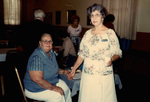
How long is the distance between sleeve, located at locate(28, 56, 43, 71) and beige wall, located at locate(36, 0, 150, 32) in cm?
393

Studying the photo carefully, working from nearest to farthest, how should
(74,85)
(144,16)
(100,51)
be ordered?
(100,51)
(74,85)
(144,16)

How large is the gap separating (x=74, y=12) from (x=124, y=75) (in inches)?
171

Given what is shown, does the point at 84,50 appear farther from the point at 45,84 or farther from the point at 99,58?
the point at 45,84

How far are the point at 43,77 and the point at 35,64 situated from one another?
0.21 m

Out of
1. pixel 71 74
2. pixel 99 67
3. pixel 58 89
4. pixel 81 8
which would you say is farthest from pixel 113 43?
pixel 81 8

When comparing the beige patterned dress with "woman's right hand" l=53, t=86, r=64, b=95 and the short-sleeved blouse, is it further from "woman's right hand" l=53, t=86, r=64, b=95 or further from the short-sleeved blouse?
the short-sleeved blouse

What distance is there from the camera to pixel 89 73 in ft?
6.22

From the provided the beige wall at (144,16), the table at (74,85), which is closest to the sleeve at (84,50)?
the table at (74,85)

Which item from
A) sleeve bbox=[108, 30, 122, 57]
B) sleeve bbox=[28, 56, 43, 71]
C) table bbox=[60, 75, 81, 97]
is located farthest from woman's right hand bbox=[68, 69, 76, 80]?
sleeve bbox=[108, 30, 122, 57]

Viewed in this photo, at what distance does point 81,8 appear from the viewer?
7.51m

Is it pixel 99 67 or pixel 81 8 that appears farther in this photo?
pixel 81 8

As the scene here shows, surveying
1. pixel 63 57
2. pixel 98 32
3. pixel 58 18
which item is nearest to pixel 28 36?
pixel 63 57

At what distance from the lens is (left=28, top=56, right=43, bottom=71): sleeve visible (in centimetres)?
185

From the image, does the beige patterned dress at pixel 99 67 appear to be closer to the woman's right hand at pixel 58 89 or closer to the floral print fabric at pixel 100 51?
the floral print fabric at pixel 100 51
